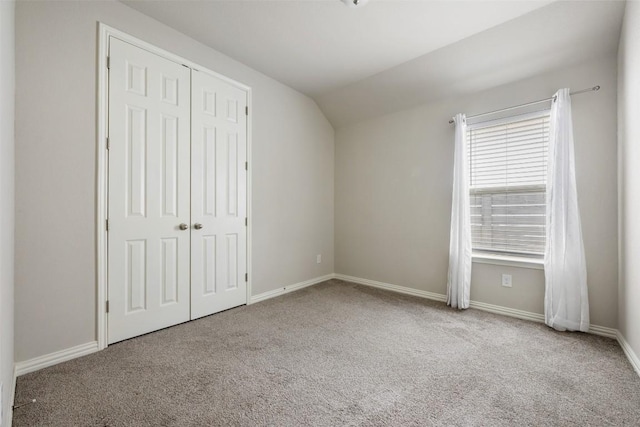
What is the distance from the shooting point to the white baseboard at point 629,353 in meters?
1.92

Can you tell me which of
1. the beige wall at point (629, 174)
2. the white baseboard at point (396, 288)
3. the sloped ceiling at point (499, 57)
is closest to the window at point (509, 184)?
the sloped ceiling at point (499, 57)

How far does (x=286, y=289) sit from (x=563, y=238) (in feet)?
9.59

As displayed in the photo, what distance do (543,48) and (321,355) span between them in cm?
317

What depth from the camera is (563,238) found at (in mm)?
2576

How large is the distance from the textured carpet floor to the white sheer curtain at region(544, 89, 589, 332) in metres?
0.18

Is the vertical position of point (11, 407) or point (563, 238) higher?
point (563, 238)

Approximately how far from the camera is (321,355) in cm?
217

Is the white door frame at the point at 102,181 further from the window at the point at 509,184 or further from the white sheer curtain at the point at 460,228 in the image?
the window at the point at 509,184

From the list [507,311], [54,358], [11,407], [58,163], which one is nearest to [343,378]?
[11,407]

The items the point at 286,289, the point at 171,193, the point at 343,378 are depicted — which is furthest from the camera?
the point at 286,289

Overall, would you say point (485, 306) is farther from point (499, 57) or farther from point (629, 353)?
point (499, 57)

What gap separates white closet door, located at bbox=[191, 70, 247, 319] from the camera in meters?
2.87

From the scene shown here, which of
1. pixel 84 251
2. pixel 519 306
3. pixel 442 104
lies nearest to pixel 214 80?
pixel 84 251

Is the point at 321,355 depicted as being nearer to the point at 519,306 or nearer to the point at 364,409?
the point at 364,409
